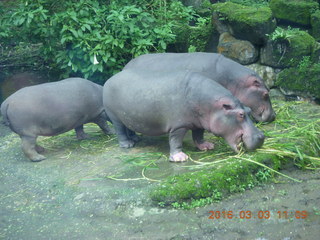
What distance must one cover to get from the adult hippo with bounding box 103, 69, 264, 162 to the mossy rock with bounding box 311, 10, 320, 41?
442cm

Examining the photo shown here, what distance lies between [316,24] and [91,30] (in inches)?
188

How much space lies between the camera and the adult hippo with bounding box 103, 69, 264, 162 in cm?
525

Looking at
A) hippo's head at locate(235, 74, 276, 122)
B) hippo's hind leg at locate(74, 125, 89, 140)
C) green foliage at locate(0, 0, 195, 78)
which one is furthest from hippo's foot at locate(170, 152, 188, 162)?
green foliage at locate(0, 0, 195, 78)

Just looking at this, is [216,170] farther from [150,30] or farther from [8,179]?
[150,30]

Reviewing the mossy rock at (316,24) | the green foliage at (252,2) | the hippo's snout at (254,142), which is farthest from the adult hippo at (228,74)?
the green foliage at (252,2)

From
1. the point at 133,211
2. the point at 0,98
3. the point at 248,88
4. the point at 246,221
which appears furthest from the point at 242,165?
the point at 0,98

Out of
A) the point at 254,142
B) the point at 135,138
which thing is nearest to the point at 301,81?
the point at 254,142

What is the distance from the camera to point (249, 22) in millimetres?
8219

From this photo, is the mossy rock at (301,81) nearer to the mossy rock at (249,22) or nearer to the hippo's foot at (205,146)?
the mossy rock at (249,22)

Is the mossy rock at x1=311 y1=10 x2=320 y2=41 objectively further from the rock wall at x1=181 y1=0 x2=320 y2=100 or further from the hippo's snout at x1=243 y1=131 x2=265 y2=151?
the hippo's snout at x1=243 y1=131 x2=265 y2=151

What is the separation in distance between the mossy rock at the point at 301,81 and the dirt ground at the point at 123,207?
3.45 meters

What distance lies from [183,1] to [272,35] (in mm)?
3478

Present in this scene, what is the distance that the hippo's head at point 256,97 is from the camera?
21.8ft
